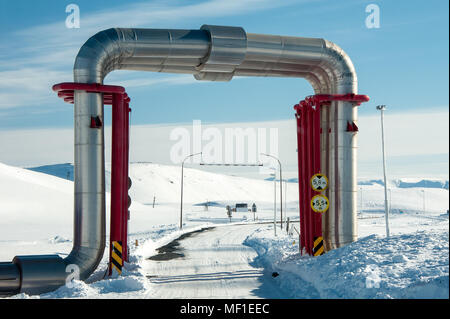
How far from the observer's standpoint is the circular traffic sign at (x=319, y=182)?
1923 cm

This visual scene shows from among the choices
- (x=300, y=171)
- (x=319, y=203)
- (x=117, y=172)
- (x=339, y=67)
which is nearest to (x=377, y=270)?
(x=319, y=203)

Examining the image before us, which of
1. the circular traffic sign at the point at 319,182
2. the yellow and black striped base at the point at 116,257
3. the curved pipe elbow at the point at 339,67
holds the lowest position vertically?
the yellow and black striped base at the point at 116,257

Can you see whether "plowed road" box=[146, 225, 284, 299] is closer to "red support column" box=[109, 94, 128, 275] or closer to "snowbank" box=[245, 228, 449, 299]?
"snowbank" box=[245, 228, 449, 299]

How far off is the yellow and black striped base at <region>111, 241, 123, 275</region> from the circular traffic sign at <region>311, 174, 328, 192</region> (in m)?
7.12

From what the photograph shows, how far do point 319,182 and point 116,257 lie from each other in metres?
7.56

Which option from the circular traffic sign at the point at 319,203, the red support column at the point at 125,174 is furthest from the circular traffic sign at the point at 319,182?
the red support column at the point at 125,174

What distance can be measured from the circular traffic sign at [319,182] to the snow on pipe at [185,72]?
12.1 inches

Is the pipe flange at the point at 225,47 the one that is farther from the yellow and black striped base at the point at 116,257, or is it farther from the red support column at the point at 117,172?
the yellow and black striped base at the point at 116,257

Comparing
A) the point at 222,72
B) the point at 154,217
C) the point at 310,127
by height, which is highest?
the point at 222,72

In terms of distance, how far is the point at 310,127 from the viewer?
20.1 meters

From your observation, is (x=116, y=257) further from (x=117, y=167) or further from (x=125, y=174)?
(x=117, y=167)
